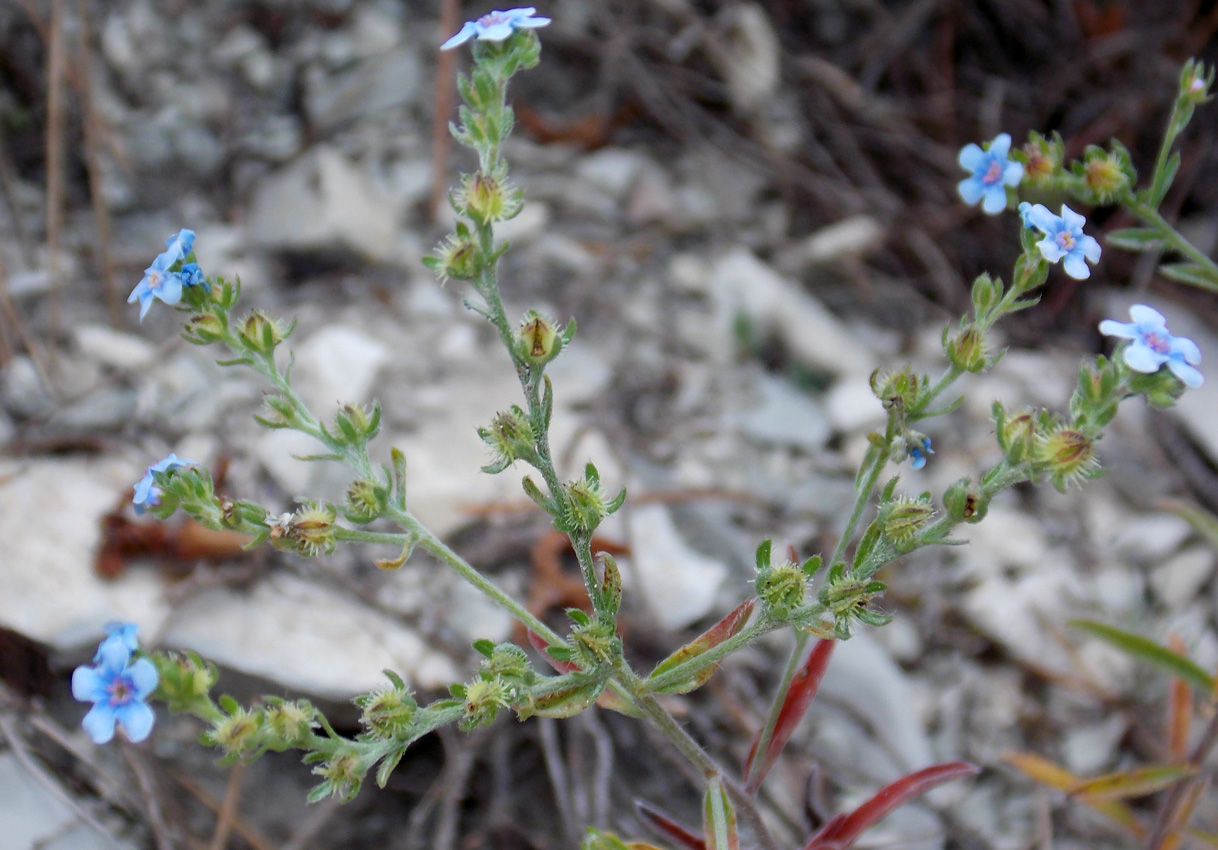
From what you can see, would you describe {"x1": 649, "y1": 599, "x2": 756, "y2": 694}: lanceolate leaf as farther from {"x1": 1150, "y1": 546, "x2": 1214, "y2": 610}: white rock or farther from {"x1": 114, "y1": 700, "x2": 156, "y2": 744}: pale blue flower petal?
{"x1": 1150, "y1": 546, "x2": 1214, "y2": 610}: white rock

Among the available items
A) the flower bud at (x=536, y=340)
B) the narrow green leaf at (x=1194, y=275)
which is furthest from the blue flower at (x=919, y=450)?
the narrow green leaf at (x=1194, y=275)

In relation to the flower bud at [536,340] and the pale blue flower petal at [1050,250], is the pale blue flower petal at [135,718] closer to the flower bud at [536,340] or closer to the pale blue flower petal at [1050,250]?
the flower bud at [536,340]

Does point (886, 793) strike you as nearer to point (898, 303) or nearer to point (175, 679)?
point (175, 679)

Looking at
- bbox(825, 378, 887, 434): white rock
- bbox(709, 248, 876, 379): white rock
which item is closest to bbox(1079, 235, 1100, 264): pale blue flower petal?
bbox(825, 378, 887, 434): white rock

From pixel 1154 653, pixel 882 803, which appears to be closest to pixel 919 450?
pixel 882 803

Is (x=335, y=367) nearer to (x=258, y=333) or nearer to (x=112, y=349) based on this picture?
(x=112, y=349)
